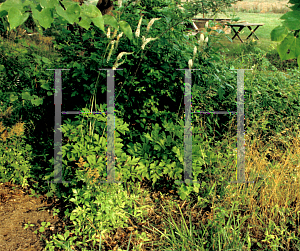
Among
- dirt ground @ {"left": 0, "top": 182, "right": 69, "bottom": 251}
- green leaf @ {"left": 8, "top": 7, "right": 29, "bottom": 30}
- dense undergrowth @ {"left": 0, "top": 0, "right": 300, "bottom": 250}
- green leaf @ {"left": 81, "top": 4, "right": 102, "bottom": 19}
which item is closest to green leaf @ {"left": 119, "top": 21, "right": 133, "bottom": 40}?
green leaf @ {"left": 81, "top": 4, "right": 102, "bottom": 19}

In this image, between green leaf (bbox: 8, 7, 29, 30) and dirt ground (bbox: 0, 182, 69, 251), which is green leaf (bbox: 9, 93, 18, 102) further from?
green leaf (bbox: 8, 7, 29, 30)

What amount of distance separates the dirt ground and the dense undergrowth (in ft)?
0.34

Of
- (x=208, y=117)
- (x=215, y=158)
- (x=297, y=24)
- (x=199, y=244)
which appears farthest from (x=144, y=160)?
(x=297, y=24)

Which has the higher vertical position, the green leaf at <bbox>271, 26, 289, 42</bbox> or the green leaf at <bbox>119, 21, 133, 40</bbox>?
the green leaf at <bbox>119, 21, 133, 40</bbox>

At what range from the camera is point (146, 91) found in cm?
284

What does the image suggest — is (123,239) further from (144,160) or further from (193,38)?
(193,38)

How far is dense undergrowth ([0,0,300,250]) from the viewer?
6.77 ft

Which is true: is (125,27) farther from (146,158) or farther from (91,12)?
(146,158)

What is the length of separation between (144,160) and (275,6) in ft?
83.2

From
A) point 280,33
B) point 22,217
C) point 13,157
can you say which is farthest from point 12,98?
point 280,33

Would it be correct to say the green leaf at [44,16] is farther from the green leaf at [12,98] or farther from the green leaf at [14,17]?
the green leaf at [12,98]

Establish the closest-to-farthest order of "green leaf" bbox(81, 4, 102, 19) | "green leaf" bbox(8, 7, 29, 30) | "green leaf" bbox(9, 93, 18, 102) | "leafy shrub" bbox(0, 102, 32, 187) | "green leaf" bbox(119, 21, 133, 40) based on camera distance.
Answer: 1. "green leaf" bbox(8, 7, 29, 30)
2. "green leaf" bbox(81, 4, 102, 19)
3. "green leaf" bbox(119, 21, 133, 40)
4. "leafy shrub" bbox(0, 102, 32, 187)
5. "green leaf" bbox(9, 93, 18, 102)

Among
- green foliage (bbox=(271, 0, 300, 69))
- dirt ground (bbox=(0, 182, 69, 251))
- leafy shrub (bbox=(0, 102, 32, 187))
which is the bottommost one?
dirt ground (bbox=(0, 182, 69, 251))

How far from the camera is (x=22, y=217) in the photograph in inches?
89.0
